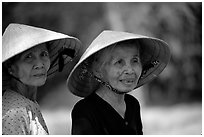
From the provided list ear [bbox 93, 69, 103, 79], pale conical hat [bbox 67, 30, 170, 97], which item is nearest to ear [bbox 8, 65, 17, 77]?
pale conical hat [bbox 67, 30, 170, 97]

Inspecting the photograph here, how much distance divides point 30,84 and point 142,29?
16.1 ft

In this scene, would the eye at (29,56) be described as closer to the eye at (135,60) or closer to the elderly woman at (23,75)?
the elderly woman at (23,75)

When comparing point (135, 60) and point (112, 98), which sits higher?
point (135, 60)

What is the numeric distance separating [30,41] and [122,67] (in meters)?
0.44

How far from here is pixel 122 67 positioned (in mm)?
2119

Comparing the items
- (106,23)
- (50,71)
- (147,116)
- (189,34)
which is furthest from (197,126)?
(50,71)

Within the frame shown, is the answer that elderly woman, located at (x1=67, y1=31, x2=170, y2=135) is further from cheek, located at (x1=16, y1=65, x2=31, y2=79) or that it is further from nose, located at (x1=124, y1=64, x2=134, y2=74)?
cheek, located at (x1=16, y1=65, x2=31, y2=79)

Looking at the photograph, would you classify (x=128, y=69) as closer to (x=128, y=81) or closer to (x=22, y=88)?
(x=128, y=81)

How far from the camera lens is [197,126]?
274 inches

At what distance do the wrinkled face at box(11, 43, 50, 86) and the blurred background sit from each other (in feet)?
14.3

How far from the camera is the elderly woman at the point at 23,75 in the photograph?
6.45 feet

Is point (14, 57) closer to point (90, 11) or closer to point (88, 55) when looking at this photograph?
point (88, 55)

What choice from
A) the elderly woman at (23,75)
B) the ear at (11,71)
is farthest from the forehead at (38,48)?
the ear at (11,71)

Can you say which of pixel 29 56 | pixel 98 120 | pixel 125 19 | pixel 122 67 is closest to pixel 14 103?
pixel 29 56
